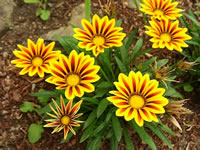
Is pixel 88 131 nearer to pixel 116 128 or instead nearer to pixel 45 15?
pixel 116 128

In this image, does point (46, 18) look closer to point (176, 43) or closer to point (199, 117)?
point (176, 43)

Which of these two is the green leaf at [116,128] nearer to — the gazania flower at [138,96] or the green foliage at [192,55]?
the gazania flower at [138,96]

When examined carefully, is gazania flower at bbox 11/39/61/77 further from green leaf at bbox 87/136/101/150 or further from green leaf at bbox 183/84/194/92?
green leaf at bbox 183/84/194/92

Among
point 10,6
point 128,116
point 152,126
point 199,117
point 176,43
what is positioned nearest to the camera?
point 128,116

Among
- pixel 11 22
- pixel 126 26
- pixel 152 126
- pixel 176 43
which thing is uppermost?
pixel 11 22

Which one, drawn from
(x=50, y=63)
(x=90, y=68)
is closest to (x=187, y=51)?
(x=90, y=68)

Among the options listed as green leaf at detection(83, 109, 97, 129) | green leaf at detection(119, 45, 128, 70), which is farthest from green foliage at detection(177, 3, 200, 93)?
green leaf at detection(83, 109, 97, 129)

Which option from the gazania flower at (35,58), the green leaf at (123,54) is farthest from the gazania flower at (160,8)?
the gazania flower at (35,58)
